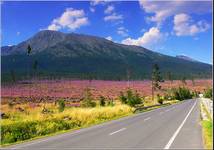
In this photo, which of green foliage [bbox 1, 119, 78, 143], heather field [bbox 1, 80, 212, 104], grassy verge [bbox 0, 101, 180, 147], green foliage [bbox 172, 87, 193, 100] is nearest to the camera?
green foliage [bbox 1, 119, 78, 143]

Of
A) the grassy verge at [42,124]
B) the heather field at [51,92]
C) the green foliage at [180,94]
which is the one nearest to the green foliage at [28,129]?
the grassy verge at [42,124]

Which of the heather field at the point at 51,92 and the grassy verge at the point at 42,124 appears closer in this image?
the grassy verge at the point at 42,124

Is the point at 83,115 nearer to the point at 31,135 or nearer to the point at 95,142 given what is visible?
the point at 31,135

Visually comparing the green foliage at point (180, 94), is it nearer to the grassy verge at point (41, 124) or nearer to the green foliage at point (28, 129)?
the grassy verge at point (41, 124)

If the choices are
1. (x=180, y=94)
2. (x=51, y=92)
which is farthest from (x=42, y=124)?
(x=180, y=94)

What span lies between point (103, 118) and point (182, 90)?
3758 inches

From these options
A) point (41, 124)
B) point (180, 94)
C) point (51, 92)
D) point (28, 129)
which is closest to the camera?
point (28, 129)

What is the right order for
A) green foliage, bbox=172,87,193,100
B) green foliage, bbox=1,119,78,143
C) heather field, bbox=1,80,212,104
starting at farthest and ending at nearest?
green foliage, bbox=172,87,193,100 → heather field, bbox=1,80,212,104 → green foliage, bbox=1,119,78,143

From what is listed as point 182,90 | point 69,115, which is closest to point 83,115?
point 69,115

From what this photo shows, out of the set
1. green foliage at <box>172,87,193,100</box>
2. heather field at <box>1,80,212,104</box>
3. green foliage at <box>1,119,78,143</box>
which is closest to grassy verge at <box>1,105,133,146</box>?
green foliage at <box>1,119,78,143</box>

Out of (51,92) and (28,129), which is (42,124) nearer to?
(28,129)

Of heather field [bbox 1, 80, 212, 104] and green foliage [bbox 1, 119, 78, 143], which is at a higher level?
heather field [bbox 1, 80, 212, 104]

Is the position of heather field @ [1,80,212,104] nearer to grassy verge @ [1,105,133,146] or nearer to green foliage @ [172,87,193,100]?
green foliage @ [172,87,193,100]

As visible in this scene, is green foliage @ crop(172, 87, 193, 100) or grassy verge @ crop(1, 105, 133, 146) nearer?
grassy verge @ crop(1, 105, 133, 146)
